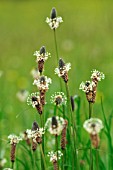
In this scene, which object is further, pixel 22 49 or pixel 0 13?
pixel 0 13

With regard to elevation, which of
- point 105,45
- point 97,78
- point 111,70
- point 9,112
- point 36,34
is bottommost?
point 97,78

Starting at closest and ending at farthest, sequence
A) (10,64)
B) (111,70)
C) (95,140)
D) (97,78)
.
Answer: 1. (95,140)
2. (97,78)
3. (111,70)
4. (10,64)

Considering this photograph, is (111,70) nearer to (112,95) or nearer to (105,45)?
(112,95)

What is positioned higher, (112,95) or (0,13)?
(0,13)

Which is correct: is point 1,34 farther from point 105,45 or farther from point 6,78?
point 6,78

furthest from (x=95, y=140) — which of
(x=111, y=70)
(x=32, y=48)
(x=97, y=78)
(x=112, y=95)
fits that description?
(x=32, y=48)

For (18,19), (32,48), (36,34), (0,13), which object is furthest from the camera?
(0,13)

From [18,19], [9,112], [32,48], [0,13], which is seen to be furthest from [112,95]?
[0,13]
